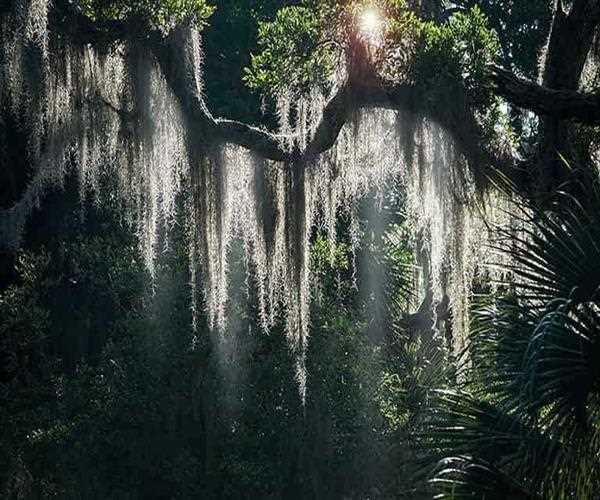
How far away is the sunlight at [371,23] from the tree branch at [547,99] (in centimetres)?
74

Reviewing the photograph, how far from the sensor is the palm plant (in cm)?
559

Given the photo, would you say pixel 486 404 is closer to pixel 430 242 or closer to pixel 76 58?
pixel 430 242

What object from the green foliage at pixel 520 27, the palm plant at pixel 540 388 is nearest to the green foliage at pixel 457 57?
the palm plant at pixel 540 388

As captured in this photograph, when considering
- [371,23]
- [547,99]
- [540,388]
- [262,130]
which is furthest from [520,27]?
[540,388]

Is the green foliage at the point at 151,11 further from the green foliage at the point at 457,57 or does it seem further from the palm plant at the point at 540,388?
the palm plant at the point at 540,388

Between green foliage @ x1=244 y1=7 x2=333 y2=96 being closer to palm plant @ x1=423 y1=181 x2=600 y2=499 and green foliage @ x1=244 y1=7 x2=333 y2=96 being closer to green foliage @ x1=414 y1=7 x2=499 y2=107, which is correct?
green foliage @ x1=414 y1=7 x2=499 y2=107

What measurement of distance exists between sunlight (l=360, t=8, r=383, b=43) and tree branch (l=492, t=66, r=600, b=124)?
28.9 inches

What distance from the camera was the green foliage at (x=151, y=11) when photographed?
773cm

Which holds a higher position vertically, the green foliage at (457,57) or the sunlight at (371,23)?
the sunlight at (371,23)

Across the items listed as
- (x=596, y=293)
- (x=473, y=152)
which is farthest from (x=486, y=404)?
(x=473, y=152)

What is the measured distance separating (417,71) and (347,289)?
6144mm

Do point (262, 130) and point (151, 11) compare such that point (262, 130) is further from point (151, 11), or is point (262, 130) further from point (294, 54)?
point (151, 11)

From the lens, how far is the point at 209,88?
16125mm

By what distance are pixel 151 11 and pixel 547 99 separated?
2.46m
